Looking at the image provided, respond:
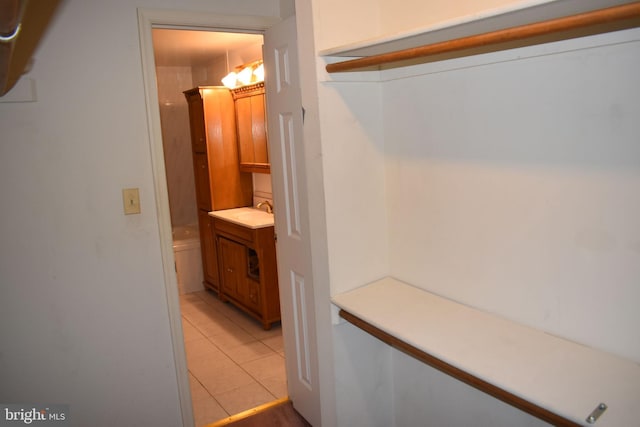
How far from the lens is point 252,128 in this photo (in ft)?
12.5

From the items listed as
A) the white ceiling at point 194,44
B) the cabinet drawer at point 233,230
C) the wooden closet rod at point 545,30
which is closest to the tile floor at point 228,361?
the cabinet drawer at point 233,230

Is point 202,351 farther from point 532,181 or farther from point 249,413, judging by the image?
point 532,181

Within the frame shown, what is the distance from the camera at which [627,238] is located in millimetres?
1163

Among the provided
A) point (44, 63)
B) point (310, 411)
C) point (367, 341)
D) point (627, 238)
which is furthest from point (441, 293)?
point (44, 63)

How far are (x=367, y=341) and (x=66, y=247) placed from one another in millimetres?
1314

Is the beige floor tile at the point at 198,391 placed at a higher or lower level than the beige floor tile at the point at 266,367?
lower

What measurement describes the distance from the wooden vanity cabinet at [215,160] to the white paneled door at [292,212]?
5.91 ft

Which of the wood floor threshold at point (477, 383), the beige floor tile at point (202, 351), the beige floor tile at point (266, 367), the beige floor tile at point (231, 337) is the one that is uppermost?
the wood floor threshold at point (477, 383)

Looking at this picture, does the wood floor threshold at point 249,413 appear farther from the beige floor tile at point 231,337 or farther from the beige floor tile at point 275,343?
the beige floor tile at point 231,337

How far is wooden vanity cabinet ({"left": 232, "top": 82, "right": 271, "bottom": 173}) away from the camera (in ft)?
12.0

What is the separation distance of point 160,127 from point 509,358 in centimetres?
163

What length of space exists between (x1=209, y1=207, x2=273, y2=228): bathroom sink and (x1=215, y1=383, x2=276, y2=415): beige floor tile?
1.10 m

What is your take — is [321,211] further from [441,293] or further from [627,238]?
[627,238]

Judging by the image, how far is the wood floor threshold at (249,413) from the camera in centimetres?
243
